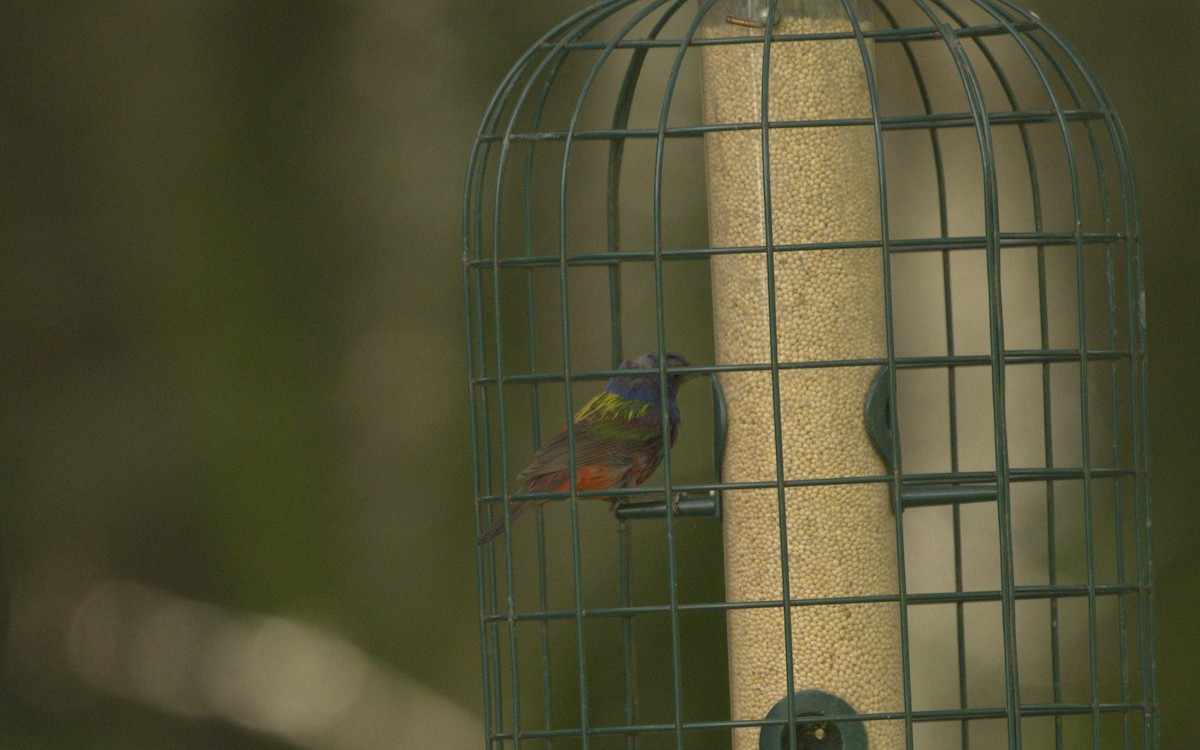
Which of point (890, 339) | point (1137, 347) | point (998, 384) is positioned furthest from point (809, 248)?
point (1137, 347)

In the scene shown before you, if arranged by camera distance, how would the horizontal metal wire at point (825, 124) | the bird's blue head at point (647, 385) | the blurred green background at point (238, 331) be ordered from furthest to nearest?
the blurred green background at point (238, 331)
the bird's blue head at point (647, 385)
the horizontal metal wire at point (825, 124)

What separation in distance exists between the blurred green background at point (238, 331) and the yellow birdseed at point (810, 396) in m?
3.28

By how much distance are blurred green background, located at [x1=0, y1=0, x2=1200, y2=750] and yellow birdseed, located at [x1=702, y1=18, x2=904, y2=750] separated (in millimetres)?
3284

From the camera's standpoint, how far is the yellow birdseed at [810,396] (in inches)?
169

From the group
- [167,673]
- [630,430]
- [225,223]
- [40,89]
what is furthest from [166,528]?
[630,430]

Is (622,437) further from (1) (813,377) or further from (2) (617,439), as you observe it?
(1) (813,377)

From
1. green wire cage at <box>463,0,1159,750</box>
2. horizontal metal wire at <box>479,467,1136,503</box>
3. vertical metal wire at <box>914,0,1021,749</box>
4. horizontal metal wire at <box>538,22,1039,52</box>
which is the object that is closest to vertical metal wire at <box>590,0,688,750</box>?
green wire cage at <box>463,0,1159,750</box>

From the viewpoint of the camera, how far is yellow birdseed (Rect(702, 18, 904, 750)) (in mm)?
4305

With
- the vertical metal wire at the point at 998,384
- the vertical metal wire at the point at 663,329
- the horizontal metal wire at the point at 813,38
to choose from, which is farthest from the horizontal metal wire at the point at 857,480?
the horizontal metal wire at the point at 813,38

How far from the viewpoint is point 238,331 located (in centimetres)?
757

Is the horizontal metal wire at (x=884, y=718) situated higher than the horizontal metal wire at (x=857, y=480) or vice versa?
the horizontal metal wire at (x=857, y=480)

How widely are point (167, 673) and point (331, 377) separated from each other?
165 centimetres

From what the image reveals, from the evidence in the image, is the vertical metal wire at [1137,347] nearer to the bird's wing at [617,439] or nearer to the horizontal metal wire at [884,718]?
the horizontal metal wire at [884,718]

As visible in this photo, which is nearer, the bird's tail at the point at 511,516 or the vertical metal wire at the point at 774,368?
the vertical metal wire at the point at 774,368
